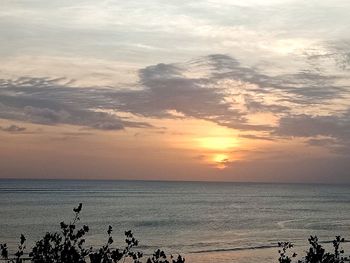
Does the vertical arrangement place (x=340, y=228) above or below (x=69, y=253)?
below

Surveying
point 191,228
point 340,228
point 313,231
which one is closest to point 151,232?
point 191,228

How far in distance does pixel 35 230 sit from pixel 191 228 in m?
23.4

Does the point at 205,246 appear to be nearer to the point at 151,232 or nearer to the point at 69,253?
the point at 151,232

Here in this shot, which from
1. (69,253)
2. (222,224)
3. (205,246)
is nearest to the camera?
(69,253)


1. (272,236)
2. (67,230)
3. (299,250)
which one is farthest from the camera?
(272,236)

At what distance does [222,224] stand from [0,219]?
1518 inches

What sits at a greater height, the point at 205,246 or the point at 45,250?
the point at 45,250

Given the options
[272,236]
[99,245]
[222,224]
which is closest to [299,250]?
[272,236]

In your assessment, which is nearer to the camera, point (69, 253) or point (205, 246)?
point (69, 253)

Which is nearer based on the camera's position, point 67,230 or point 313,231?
point 67,230

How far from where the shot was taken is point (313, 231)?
258ft

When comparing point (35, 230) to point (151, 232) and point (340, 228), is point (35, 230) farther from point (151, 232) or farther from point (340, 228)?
point (340, 228)

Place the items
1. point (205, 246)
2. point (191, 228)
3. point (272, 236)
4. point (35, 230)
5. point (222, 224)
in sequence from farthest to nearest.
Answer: point (222, 224) → point (191, 228) → point (35, 230) → point (272, 236) → point (205, 246)

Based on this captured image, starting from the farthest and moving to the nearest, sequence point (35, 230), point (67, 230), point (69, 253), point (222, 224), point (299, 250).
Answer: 1. point (222, 224)
2. point (35, 230)
3. point (299, 250)
4. point (67, 230)
5. point (69, 253)
